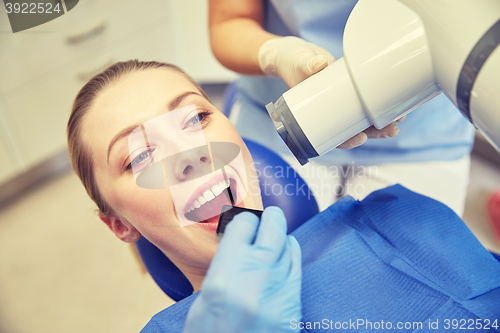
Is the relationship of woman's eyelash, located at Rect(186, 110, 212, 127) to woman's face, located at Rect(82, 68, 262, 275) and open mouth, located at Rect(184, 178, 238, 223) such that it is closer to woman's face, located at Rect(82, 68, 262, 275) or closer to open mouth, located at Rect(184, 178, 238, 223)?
woman's face, located at Rect(82, 68, 262, 275)

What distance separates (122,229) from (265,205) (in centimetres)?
27

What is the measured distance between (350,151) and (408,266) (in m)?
0.31

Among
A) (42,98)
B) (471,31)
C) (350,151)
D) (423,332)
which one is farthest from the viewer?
(350,151)

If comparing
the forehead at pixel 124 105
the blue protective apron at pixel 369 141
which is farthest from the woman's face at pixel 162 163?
the blue protective apron at pixel 369 141

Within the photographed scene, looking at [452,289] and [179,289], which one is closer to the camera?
[452,289]

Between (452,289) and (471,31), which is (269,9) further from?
(452,289)

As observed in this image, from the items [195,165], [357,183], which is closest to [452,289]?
[357,183]

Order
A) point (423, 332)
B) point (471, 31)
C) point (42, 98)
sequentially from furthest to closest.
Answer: point (42, 98)
point (423, 332)
point (471, 31)

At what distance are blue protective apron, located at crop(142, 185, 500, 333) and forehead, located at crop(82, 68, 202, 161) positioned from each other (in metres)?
0.30

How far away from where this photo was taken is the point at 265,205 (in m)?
0.73

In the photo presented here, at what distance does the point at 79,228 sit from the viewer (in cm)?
71

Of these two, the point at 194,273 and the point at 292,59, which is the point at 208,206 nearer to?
the point at 194,273

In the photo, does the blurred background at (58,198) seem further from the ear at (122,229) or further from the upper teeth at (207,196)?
the upper teeth at (207,196)

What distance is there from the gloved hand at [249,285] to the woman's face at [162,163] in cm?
14
